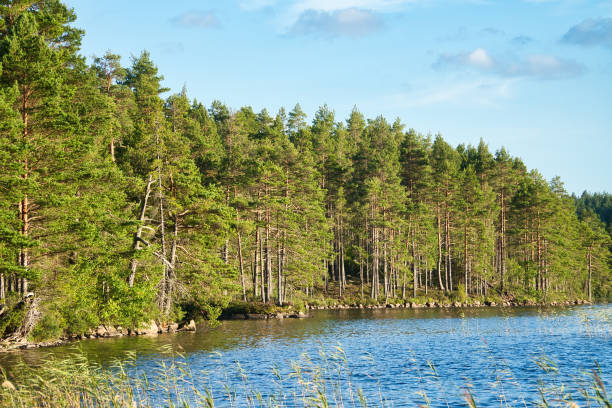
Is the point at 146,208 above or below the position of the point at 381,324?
above

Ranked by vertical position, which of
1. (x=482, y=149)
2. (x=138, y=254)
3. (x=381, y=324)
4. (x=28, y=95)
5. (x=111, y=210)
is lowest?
(x=381, y=324)

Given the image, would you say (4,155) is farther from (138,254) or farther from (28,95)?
(138,254)

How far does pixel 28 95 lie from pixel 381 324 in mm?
29749

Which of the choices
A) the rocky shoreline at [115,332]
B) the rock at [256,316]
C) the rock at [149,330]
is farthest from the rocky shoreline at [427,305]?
the rock at [149,330]

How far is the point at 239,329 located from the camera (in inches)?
1622

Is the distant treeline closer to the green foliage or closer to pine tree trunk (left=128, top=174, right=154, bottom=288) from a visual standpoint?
pine tree trunk (left=128, top=174, right=154, bottom=288)

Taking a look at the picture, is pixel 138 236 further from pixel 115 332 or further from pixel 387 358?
pixel 387 358

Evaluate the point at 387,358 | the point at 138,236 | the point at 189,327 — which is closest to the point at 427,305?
the point at 189,327

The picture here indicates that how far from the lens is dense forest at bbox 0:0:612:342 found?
2955 cm

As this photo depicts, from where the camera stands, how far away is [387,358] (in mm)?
26000

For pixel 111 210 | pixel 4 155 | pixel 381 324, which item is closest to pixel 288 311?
pixel 381 324

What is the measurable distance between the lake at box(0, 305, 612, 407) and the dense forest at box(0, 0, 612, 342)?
4257mm

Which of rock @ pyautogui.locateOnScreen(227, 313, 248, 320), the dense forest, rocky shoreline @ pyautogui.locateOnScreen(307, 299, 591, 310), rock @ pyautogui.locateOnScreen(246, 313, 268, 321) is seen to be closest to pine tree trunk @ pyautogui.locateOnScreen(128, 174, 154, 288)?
the dense forest

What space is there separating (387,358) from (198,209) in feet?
66.2
